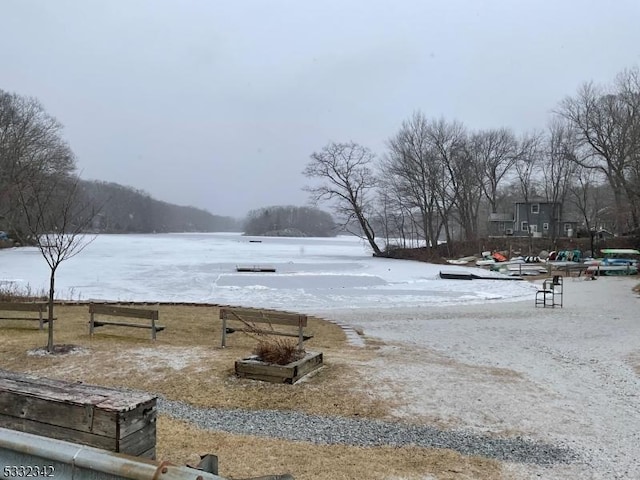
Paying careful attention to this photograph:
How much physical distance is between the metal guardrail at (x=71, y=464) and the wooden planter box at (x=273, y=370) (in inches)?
172

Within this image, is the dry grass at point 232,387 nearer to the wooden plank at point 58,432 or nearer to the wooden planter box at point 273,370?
the wooden planter box at point 273,370

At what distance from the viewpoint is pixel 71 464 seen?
2.18 metres

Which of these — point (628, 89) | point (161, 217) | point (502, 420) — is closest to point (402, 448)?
point (502, 420)

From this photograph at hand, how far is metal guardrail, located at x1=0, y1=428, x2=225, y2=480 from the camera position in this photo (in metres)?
2.08

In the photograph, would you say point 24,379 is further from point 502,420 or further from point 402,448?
point 502,420

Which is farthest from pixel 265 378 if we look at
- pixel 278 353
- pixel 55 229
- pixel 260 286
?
pixel 260 286

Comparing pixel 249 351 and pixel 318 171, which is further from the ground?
pixel 318 171

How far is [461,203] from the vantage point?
180 ft

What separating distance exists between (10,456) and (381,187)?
5375 centimetres

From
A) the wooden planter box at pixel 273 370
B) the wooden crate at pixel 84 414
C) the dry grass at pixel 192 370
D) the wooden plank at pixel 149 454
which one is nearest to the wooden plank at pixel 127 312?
the dry grass at pixel 192 370

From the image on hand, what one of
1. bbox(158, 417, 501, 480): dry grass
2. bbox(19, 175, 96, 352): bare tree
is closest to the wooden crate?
bbox(158, 417, 501, 480): dry grass

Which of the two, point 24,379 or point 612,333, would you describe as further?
point 612,333

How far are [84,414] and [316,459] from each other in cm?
201

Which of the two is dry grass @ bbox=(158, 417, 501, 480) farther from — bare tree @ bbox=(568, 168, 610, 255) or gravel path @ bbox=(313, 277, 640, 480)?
bare tree @ bbox=(568, 168, 610, 255)
